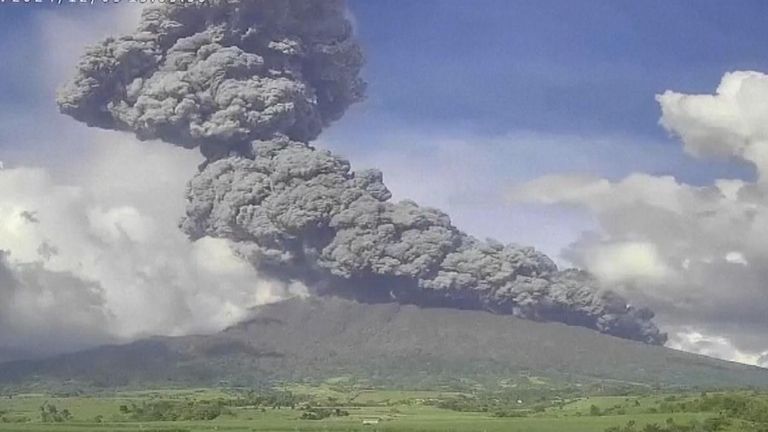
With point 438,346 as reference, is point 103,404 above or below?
below

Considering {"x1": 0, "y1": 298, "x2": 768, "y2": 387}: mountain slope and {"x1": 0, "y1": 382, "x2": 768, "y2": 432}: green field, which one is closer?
{"x1": 0, "y1": 382, "x2": 768, "y2": 432}: green field

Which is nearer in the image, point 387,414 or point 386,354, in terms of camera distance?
point 387,414

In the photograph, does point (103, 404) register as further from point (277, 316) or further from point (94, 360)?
point (277, 316)

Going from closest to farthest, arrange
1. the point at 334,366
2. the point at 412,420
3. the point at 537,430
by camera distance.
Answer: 1. the point at 537,430
2. the point at 412,420
3. the point at 334,366

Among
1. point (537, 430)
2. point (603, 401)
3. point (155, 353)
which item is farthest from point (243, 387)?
point (537, 430)

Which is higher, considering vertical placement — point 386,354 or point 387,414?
point 386,354

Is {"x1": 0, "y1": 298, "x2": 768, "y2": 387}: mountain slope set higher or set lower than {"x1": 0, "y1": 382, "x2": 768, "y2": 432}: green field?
higher
